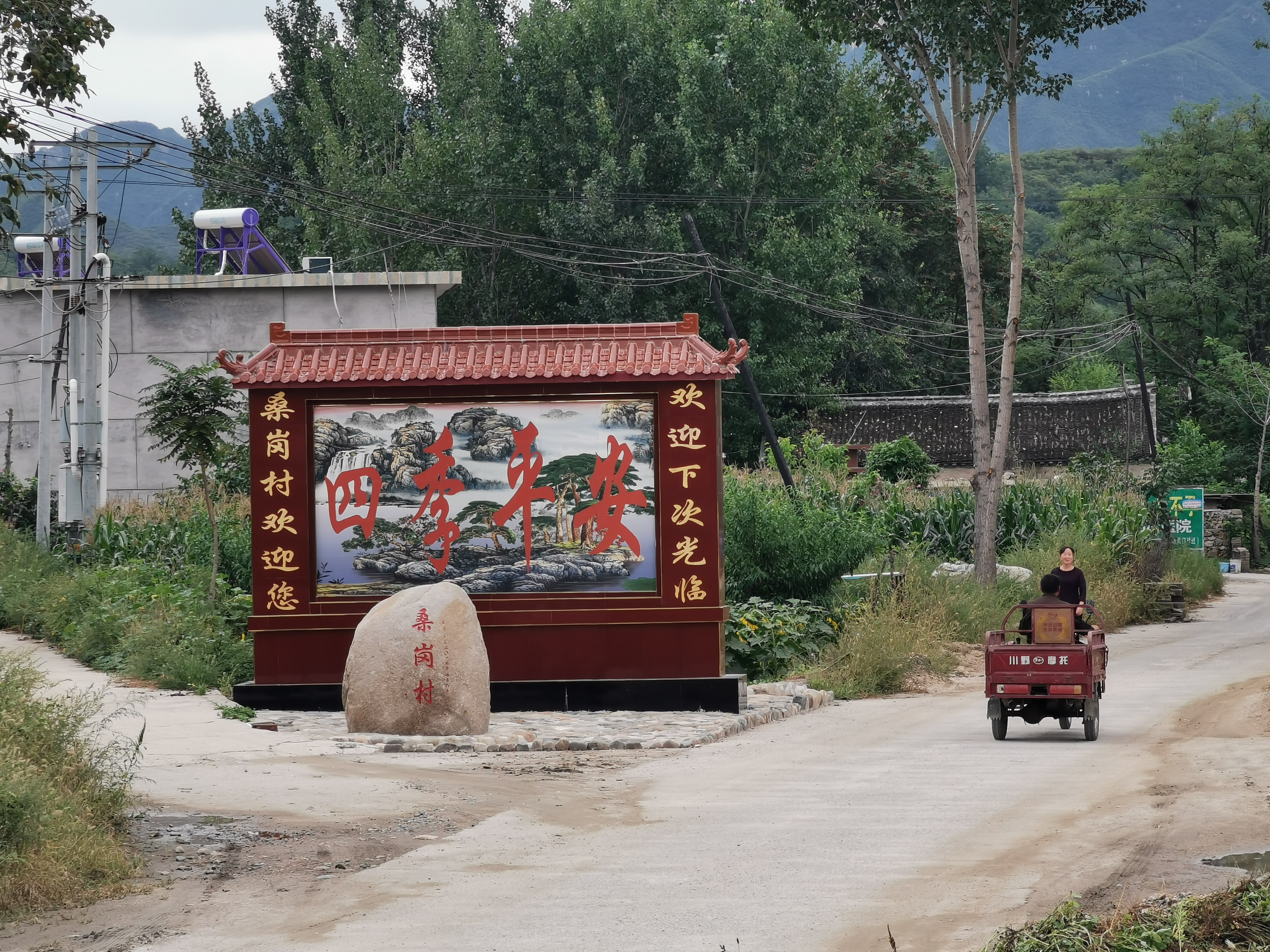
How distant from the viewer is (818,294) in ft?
139

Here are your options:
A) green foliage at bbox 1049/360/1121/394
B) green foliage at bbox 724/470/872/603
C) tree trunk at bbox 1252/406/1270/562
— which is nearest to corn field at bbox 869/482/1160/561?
green foliage at bbox 724/470/872/603

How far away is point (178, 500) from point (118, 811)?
18.9m

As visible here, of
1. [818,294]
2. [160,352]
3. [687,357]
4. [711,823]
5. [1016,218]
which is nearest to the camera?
[711,823]

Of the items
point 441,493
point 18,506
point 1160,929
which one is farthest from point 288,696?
point 18,506

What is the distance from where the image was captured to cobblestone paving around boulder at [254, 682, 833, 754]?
45.2 ft

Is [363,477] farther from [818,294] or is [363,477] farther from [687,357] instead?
[818,294]

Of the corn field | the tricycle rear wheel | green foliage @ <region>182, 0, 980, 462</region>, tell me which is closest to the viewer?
the tricycle rear wheel

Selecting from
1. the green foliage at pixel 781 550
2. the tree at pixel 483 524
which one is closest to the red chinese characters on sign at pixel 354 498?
the tree at pixel 483 524

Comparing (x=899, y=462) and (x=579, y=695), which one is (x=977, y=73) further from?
(x=899, y=462)

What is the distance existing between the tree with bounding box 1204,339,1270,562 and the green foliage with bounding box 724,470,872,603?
31437mm

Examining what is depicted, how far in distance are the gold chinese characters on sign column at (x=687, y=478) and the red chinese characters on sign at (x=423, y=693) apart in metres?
3.14

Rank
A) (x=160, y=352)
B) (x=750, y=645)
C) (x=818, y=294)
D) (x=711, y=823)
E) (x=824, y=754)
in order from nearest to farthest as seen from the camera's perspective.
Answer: (x=711, y=823)
(x=824, y=754)
(x=750, y=645)
(x=160, y=352)
(x=818, y=294)

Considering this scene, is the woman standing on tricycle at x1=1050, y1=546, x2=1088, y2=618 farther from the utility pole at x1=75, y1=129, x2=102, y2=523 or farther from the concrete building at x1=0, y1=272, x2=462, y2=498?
the concrete building at x1=0, y1=272, x2=462, y2=498

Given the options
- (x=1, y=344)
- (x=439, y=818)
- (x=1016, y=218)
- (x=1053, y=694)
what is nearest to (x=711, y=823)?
(x=439, y=818)
